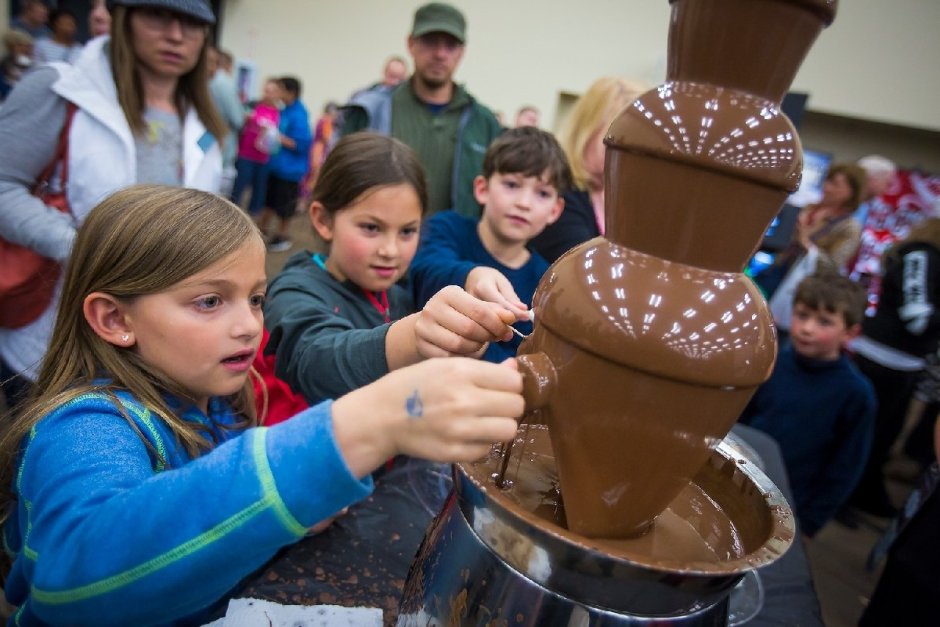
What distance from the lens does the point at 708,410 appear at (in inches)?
21.2

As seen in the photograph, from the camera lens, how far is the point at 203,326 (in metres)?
0.80

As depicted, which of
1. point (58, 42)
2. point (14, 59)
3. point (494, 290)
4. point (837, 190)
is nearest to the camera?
point (494, 290)

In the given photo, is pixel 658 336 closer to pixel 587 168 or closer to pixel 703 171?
pixel 703 171

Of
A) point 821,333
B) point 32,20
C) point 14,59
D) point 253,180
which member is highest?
point 821,333

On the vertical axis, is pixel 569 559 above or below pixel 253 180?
above

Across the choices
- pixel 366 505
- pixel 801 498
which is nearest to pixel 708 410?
pixel 366 505

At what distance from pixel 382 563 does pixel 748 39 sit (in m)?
0.82

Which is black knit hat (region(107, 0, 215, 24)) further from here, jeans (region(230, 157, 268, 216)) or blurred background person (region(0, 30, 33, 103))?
jeans (region(230, 157, 268, 216))

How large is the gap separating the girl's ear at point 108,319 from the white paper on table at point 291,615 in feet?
1.21

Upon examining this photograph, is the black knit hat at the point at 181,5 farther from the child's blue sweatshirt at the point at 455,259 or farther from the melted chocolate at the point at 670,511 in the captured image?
the melted chocolate at the point at 670,511

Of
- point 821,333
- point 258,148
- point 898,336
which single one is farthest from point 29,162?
point 258,148

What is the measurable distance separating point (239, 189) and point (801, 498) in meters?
5.04

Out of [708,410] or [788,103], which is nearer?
[708,410]

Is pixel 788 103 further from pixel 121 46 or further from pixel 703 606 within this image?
pixel 703 606
